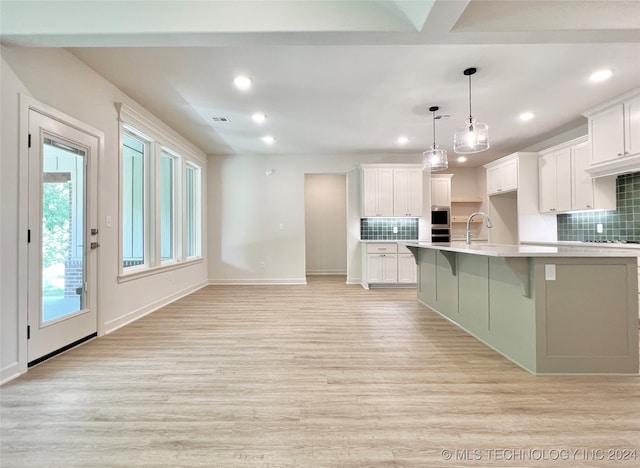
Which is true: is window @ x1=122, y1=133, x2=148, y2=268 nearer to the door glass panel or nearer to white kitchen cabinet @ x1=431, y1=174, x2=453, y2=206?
the door glass panel

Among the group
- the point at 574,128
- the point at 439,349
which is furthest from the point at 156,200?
the point at 574,128

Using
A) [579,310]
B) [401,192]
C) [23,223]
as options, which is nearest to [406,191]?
[401,192]

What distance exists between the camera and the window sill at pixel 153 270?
3.66 meters

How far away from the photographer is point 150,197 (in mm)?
4344

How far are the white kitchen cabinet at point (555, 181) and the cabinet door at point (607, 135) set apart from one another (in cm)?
62

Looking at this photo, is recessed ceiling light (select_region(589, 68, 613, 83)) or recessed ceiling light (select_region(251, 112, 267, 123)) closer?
recessed ceiling light (select_region(589, 68, 613, 83))

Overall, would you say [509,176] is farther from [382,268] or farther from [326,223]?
[326,223]

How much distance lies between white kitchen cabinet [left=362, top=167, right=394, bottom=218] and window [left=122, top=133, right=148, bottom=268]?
3.85 meters

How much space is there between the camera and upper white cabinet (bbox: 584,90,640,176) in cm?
351

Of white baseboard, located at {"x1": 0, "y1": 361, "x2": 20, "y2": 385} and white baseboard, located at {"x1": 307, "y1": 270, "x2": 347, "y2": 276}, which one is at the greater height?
white baseboard, located at {"x1": 307, "y1": 270, "x2": 347, "y2": 276}

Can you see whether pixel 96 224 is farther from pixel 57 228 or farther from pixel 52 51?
pixel 52 51

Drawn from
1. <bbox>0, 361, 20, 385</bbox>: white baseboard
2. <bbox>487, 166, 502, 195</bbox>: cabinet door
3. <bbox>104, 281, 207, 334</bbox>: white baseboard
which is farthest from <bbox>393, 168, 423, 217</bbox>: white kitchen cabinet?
<bbox>0, 361, 20, 385</bbox>: white baseboard

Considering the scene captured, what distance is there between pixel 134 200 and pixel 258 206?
2.65 metres

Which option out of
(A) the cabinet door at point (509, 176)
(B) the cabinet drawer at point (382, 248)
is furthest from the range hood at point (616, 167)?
(B) the cabinet drawer at point (382, 248)
